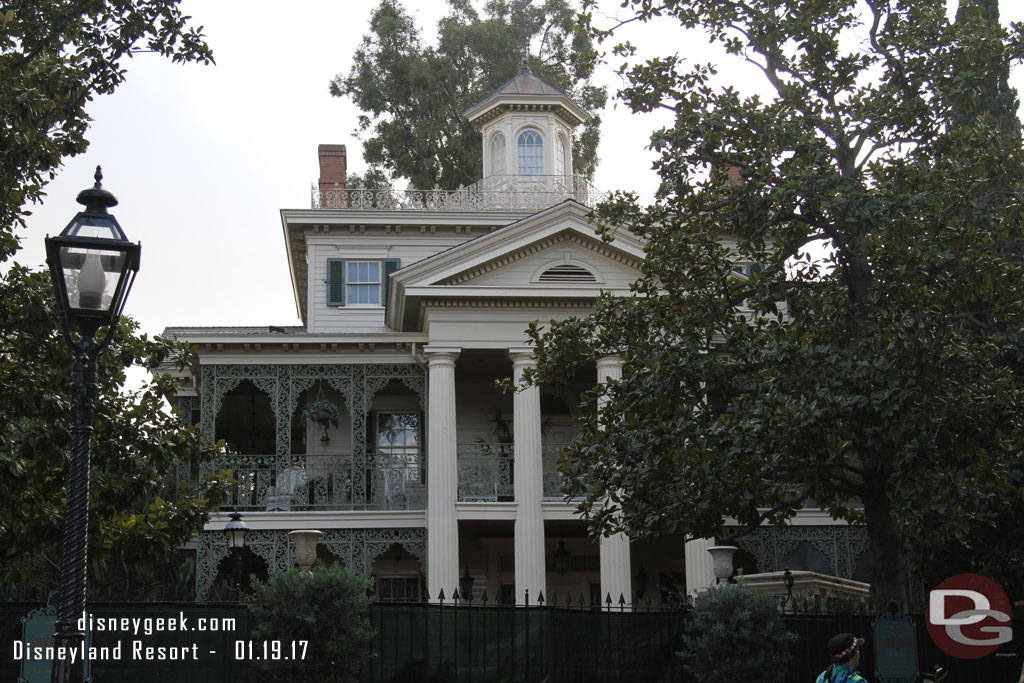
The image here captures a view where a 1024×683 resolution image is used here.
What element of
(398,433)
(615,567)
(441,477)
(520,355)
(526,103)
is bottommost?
(615,567)

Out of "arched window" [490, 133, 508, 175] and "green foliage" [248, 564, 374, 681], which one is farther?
"arched window" [490, 133, 508, 175]

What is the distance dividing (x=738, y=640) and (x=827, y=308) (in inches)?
187

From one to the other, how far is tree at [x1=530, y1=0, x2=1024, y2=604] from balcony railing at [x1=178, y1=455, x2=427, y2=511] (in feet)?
40.9

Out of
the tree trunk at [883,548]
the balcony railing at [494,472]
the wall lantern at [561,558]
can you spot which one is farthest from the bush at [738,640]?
the wall lantern at [561,558]

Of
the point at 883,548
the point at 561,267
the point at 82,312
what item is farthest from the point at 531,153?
the point at 82,312

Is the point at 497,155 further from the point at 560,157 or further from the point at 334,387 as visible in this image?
the point at 334,387

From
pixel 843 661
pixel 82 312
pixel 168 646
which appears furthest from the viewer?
pixel 168 646

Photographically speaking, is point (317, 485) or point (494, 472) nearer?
point (494, 472)

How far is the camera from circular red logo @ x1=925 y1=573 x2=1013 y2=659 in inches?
619

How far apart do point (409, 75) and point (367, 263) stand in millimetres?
16827

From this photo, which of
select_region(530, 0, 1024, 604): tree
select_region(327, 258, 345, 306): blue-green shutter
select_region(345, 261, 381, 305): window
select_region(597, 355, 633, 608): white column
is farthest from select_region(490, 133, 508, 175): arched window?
select_region(530, 0, 1024, 604): tree

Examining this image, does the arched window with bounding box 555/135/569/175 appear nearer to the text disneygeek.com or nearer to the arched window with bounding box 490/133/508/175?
the arched window with bounding box 490/133/508/175

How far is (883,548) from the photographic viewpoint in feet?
52.5

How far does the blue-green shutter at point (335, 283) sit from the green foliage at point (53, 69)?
1742 centimetres
